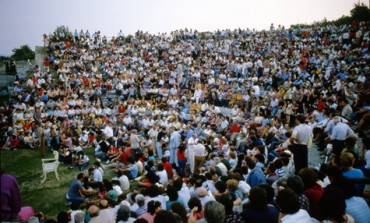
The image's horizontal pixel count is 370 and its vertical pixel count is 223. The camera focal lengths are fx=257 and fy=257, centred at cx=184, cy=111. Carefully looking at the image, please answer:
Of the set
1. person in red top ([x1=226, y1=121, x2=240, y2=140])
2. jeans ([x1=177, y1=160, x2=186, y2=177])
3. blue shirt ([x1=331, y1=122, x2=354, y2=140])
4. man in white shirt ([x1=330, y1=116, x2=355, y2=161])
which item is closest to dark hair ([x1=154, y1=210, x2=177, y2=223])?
man in white shirt ([x1=330, y1=116, x2=355, y2=161])

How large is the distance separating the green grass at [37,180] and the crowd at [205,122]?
0.57 metres

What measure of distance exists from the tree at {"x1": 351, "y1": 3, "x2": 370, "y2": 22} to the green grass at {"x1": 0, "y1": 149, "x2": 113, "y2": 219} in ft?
133

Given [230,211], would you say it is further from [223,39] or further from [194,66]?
[223,39]

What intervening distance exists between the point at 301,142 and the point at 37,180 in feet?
31.8

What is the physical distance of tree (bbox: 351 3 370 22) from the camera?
3604cm

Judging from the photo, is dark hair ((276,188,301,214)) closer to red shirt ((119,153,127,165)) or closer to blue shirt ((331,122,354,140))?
blue shirt ((331,122,354,140))

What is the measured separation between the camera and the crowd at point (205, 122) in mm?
4379

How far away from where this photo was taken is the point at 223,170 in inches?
314

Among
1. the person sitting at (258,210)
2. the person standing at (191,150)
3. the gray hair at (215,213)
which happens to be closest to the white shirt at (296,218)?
the person sitting at (258,210)

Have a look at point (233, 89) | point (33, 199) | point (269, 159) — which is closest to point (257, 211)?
point (269, 159)

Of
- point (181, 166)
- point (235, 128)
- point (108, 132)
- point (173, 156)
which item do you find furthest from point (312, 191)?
point (108, 132)

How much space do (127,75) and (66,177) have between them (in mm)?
13685

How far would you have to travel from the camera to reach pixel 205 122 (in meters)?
15.5

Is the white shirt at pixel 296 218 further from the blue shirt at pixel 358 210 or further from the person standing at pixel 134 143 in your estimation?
the person standing at pixel 134 143
